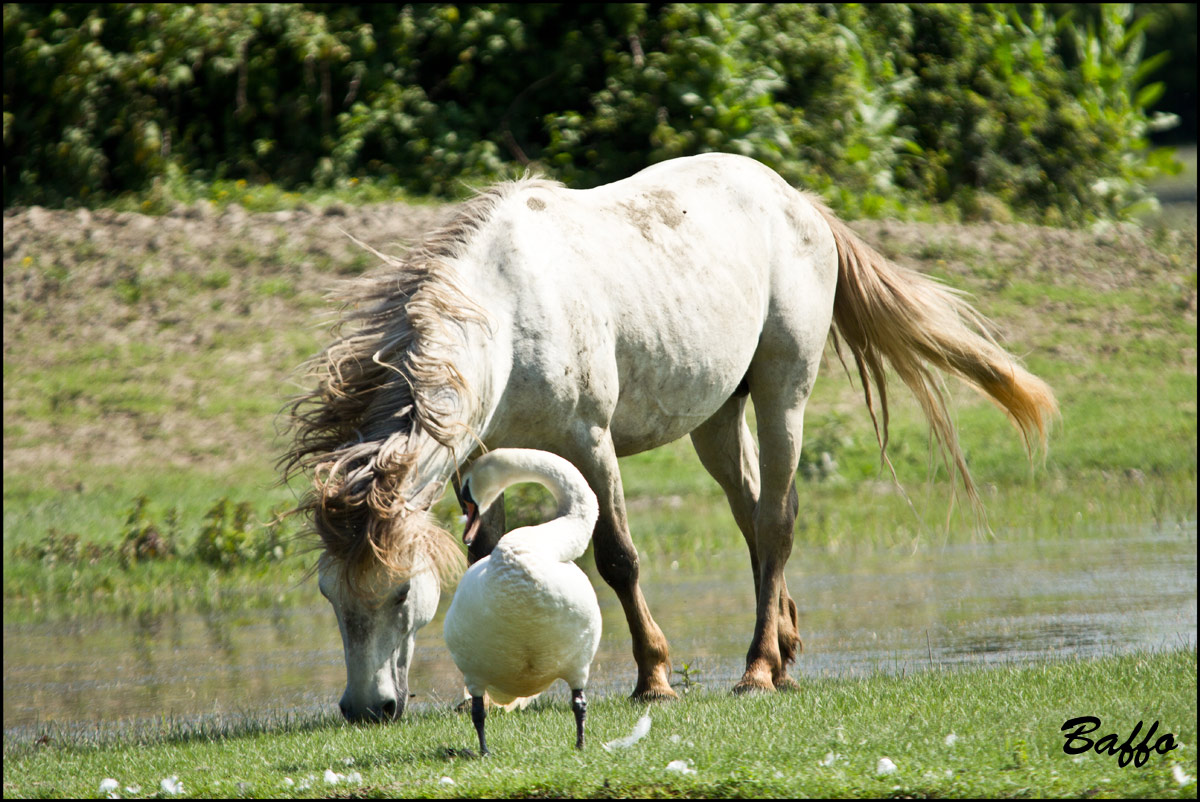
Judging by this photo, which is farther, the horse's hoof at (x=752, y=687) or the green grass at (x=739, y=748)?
the horse's hoof at (x=752, y=687)

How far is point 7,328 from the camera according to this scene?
13578mm

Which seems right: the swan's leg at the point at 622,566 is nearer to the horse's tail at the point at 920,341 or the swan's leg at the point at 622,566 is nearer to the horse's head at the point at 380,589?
the horse's head at the point at 380,589

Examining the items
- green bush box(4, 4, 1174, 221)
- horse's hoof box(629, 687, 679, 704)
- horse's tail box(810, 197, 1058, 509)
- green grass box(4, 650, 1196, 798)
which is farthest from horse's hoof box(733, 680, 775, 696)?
green bush box(4, 4, 1174, 221)

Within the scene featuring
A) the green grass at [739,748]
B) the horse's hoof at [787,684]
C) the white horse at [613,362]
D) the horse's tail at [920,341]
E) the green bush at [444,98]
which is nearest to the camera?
the green grass at [739,748]

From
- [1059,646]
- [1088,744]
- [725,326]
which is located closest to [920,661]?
[1059,646]

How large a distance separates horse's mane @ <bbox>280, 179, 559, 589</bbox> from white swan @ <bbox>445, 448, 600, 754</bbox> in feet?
0.77

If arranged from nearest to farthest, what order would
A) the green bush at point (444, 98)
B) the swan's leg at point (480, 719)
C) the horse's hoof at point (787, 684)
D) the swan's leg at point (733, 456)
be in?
the swan's leg at point (480, 719), the horse's hoof at point (787, 684), the swan's leg at point (733, 456), the green bush at point (444, 98)

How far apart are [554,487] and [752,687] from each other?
1615 mm

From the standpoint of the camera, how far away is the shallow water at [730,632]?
6.34m

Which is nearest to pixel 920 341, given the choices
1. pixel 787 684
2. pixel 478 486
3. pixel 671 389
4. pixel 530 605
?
pixel 671 389

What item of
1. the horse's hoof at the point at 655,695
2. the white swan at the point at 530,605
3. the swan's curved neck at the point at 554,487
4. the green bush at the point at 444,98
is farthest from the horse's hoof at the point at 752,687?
the green bush at the point at 444,98

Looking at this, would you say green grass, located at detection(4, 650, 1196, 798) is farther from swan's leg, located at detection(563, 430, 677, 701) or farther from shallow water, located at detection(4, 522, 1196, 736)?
shallow water, located at detection(4, 522, 1196, 736)

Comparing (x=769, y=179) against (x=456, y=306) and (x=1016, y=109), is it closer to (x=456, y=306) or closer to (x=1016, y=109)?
(x=456, y=306)

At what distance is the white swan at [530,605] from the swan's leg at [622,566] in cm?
78
